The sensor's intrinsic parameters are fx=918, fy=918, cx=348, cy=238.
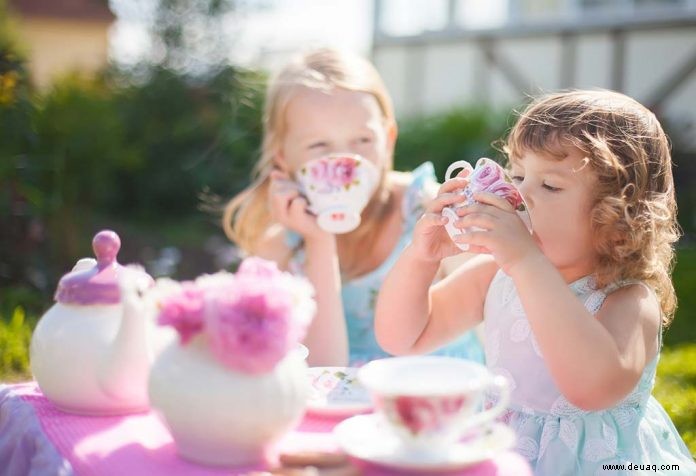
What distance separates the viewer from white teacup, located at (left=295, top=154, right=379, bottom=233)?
2689mm

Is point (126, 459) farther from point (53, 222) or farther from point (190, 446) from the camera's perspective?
point (53, 222)

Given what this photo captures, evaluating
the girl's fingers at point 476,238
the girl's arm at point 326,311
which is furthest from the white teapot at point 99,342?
the girl's arm at point 326,311

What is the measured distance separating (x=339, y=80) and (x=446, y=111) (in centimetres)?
753

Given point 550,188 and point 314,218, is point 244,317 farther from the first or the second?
point 314,218

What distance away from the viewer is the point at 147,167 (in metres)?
9.06

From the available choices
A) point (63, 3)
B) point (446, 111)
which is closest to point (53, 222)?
point (446, 111)

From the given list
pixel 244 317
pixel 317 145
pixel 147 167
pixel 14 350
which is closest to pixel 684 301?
pixel 317 145

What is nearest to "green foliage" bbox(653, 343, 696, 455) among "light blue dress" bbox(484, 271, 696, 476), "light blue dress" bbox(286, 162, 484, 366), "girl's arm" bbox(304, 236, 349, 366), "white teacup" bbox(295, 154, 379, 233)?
"light blue dress" bbox(286, 162, 484, 366)

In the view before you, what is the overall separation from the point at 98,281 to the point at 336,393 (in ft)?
1.72

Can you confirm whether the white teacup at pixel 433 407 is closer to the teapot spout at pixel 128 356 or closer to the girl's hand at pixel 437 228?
the teapot spout at pixel 128 356

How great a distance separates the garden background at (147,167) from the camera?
517 centimetres

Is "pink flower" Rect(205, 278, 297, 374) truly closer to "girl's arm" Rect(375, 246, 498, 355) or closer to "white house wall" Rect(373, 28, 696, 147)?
"girl's arm" Rect(375, 246, 498, 355)

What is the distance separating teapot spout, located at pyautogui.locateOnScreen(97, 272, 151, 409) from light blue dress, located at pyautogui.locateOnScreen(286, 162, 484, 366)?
1.39 metres

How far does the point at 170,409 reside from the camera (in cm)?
142
